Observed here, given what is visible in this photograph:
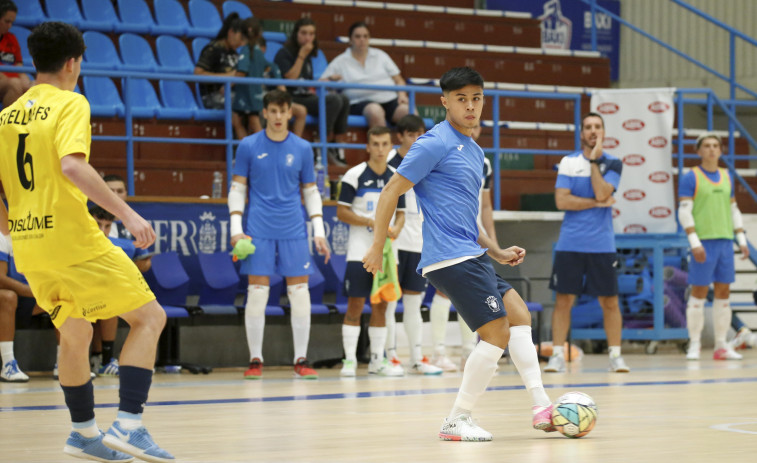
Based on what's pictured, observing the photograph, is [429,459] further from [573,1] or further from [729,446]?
[573,1]

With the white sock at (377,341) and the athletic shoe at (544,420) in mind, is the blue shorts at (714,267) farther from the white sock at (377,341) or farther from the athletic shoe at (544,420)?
the athletic shoe at (544,420)

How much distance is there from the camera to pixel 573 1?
19078 mm

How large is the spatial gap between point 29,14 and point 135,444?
10571 millimetres

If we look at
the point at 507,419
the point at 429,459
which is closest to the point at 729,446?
the point at 429,459

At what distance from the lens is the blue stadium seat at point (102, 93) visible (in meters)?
12.7

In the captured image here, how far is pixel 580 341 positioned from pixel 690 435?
27.6ft

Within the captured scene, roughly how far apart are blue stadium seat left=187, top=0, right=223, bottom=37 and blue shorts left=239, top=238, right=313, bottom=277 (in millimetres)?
5942

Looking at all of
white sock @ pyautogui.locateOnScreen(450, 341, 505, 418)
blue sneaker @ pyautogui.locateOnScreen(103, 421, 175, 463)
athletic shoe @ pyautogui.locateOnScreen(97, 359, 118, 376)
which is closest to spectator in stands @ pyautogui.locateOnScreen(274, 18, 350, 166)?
athletic shoe @ pyautogui.locateOnScreen(97, 359, 118, 376)

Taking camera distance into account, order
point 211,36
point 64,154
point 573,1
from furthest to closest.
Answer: point 573,1 → point 211,36 → point 64,154

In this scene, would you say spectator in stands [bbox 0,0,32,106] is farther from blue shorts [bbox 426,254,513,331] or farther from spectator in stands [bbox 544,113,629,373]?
blue shorts [bbox 426,254,513,331]

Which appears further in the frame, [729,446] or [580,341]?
[580,341]

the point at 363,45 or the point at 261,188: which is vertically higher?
the point at 363,45

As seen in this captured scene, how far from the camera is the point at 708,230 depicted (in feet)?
39.3

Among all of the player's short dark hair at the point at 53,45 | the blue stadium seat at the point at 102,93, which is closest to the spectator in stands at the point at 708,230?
the blue stadium seat at the point at 102,93
